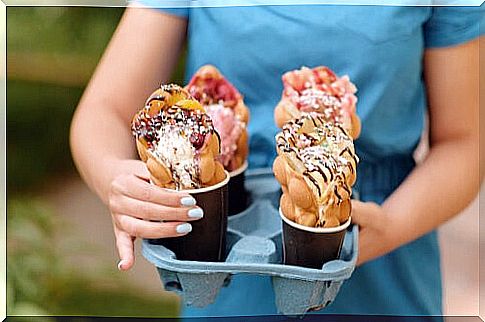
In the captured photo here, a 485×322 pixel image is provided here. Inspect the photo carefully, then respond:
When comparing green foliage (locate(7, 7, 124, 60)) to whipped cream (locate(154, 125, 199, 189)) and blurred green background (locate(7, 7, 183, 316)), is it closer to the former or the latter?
blurred green background (locate(7, 7, 183, 316))

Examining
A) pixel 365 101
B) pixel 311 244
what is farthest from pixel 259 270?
pixel 365 101

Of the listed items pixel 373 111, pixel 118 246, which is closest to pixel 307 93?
pixel 373 111

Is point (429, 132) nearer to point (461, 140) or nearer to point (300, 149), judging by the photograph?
point (461, 140)

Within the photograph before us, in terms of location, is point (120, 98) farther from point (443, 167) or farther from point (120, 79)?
point (443, 167)

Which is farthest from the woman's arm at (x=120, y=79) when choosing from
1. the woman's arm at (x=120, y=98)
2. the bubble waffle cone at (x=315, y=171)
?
the bubble waffle cone at (x=315, y=171)

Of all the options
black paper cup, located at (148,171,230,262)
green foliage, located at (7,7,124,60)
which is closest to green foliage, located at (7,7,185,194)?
green foliage, located at (7,7,124,60)

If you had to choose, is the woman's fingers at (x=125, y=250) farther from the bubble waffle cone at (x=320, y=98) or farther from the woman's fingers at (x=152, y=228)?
the bubble waffle cone at (x=320, y=98)
